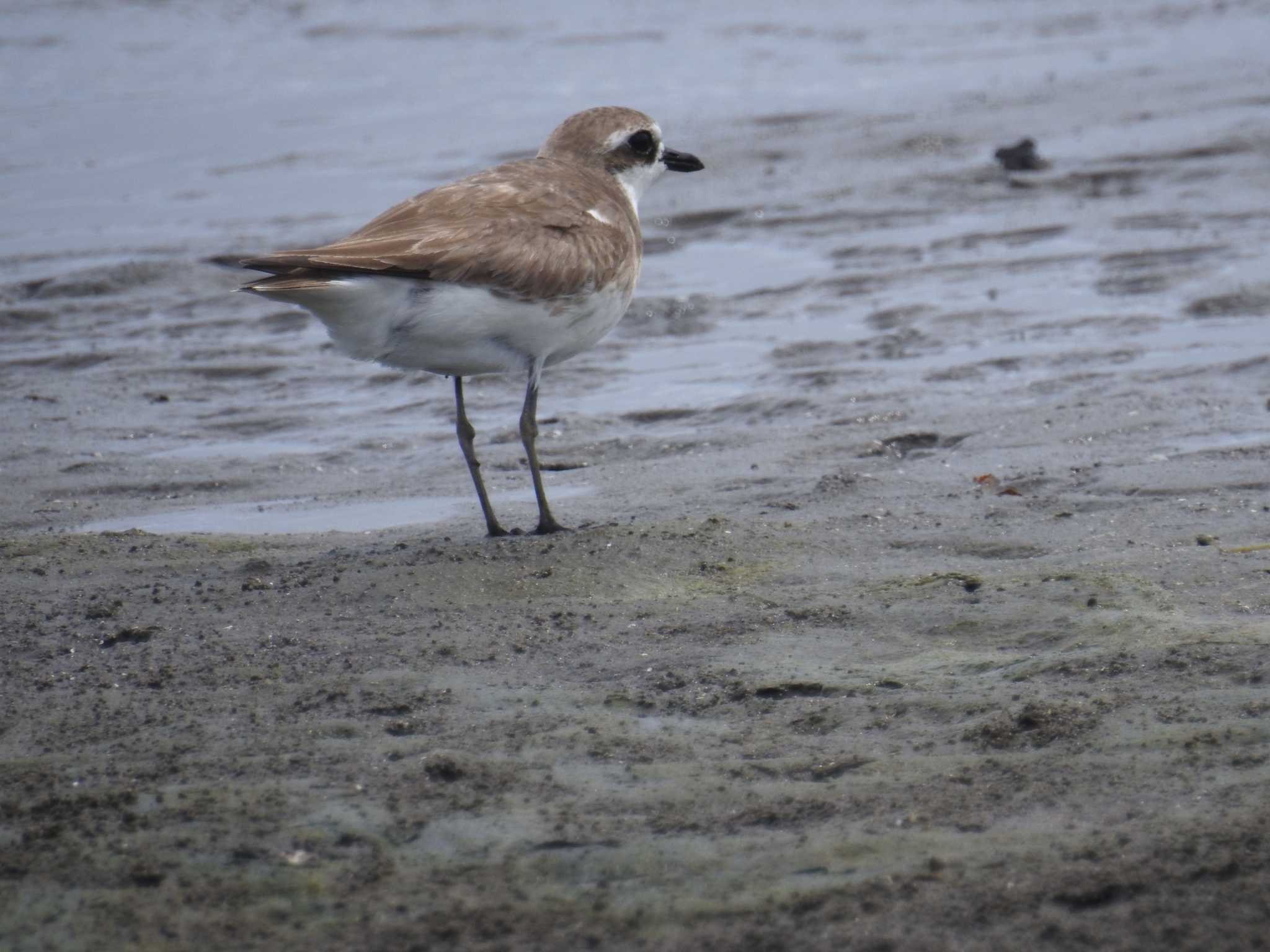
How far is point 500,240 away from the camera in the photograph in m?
5.84

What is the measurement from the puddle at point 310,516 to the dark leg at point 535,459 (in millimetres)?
332

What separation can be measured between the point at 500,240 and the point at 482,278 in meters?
0.18

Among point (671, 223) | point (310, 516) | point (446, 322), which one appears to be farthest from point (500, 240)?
point (671, 223)

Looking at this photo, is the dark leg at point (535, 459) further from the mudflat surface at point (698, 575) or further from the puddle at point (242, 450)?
the puddle at point (242, 450)

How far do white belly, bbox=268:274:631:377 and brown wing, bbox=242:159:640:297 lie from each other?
5 centimetres

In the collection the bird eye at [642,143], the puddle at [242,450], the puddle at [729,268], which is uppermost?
the bird eye at [642,143]

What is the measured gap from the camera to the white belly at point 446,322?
5559mm

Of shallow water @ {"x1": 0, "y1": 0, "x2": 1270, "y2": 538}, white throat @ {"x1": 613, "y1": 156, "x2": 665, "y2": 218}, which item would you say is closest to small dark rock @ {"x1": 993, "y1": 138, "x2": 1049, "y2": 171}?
shallow water @ {"x1": 0, "y1": 0, "x2": 1270, "y2": 538}

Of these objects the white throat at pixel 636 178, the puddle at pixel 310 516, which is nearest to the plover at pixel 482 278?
the white throat at pixel 636 178

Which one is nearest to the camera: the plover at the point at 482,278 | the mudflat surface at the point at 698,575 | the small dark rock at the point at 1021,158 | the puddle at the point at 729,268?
the mudflat surface at the point at 698,575

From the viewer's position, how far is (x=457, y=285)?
570cm

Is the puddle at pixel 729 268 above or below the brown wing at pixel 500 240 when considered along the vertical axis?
below

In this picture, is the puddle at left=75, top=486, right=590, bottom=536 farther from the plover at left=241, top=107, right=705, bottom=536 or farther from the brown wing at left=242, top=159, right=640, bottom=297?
the brown wing at left=242, top=159, right=640, bottom=297

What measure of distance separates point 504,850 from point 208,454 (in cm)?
499
